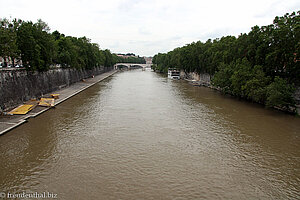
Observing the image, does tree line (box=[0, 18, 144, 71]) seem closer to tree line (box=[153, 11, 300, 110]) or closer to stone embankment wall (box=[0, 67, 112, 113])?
stone embankment wall (box=[0, 67, 112, 113])

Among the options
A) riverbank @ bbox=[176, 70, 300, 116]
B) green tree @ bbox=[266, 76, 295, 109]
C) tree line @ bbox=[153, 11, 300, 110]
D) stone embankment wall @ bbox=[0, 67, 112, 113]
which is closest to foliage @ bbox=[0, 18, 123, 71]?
stone embankment wall @ bbox=[0, 67, 112, 113]

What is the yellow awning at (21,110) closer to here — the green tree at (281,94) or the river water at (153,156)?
the river water at (153,156)

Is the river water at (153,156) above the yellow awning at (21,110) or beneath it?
beneath

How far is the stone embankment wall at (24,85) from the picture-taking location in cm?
2452

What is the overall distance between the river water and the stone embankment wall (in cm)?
453

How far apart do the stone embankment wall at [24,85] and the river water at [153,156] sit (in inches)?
178

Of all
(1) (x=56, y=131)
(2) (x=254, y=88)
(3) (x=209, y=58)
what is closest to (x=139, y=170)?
(1) (x=56, y=131)

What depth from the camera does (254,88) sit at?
2839 cm

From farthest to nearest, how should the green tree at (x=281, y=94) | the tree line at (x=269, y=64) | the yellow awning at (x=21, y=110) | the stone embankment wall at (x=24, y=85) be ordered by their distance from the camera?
the tree line at (x=269, y=64) < the stone embankment wall at (x=24, y=85) < the green tree at (x=281, y=94) < the yellow awning at (x=21, y=110)

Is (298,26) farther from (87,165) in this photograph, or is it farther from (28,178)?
(28,178)

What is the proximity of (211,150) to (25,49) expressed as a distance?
1021 inches

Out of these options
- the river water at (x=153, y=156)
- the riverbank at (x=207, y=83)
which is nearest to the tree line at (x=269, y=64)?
the riverbank at (x=207, y=83)

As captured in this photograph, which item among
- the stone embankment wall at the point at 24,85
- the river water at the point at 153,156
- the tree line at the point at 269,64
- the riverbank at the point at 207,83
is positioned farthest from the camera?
the riverbank at the point at 207,83

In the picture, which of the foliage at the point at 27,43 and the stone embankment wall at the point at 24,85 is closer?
the stone embankment wall at the point at 24,85
